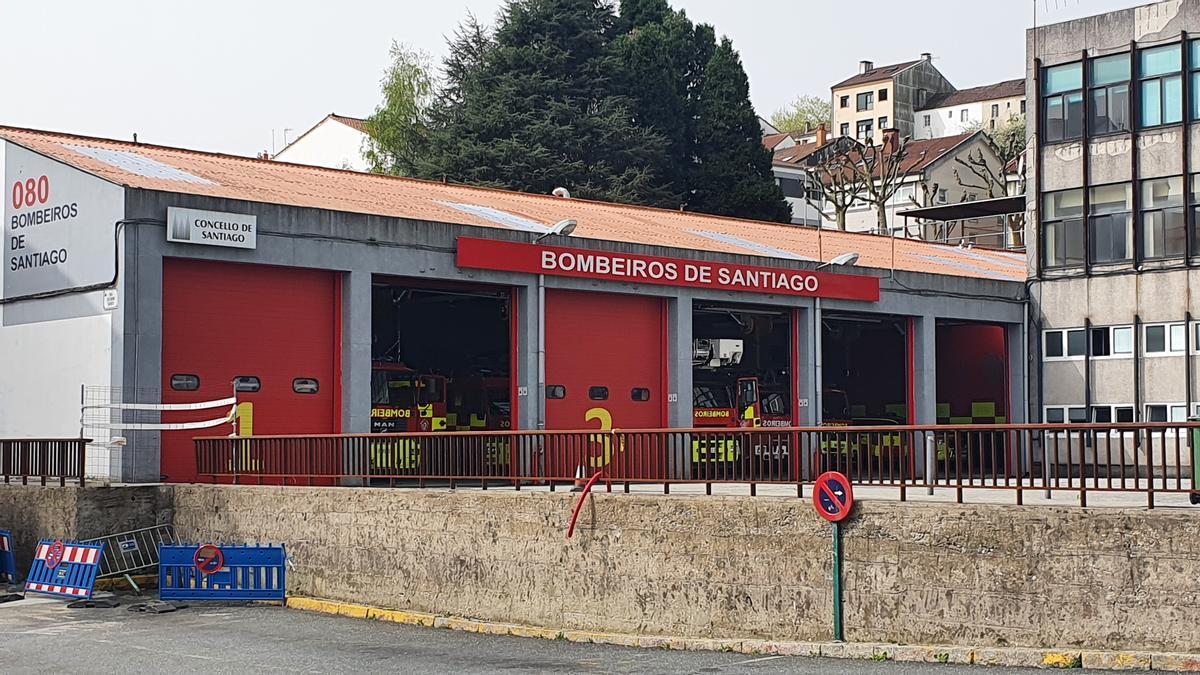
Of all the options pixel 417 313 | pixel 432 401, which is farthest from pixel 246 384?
pixel 417 313

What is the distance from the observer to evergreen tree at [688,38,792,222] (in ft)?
232

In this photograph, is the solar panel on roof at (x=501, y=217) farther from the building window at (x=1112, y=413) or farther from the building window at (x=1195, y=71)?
Answer: the building window at (x=1195, y=71)

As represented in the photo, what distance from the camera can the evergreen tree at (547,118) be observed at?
63281mm

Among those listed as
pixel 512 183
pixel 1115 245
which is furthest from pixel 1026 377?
pixel 512 183

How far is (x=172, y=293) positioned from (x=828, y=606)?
13.2 m

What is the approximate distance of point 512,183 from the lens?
63031 mm

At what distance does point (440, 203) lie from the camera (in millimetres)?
32250

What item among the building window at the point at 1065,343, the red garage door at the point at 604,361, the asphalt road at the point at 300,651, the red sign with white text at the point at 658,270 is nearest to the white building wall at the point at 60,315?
the asphalt road at the point at 300,651

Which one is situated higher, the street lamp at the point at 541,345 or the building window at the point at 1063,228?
the building window at the point at 1063,228

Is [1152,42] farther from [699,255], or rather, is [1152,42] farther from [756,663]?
[756,663]

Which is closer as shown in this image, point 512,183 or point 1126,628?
point 1126,628

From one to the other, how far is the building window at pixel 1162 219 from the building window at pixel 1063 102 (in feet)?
7.22

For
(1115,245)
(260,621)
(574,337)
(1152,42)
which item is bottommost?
(260,621)

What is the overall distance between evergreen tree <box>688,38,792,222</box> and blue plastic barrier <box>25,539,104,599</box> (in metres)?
51.3
